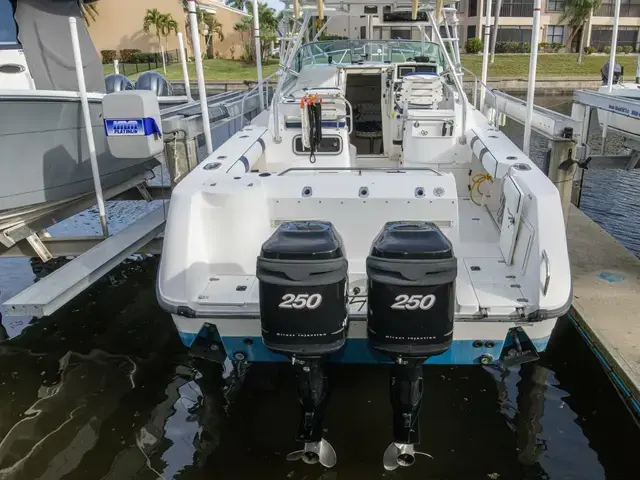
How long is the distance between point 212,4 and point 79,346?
117 inches

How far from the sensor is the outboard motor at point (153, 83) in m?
7.91

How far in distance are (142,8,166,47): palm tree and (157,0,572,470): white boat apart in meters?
28.1

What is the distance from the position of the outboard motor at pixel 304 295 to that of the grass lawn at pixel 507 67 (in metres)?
23.0

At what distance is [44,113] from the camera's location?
479 centimetres

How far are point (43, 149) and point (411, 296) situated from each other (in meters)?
3.70

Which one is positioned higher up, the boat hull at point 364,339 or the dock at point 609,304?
the boat hull at point 364,339

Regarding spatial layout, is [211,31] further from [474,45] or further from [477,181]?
[477,181]

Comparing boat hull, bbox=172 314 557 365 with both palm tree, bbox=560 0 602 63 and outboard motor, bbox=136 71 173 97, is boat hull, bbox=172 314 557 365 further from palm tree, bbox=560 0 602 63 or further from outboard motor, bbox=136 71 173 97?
palm tree, bbox=560 0 602 63

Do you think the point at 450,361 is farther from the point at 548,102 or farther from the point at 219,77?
the point at 219,77

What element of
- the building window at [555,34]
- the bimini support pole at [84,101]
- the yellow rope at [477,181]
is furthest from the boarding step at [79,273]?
the building window at [555,34]

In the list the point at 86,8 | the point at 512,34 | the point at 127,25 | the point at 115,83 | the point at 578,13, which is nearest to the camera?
the point at 115,83

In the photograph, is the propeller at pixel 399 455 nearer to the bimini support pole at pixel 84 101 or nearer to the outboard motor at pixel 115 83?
the bimini support pole at pixel 84 101

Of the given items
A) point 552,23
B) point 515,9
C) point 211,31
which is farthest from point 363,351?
point 552,23

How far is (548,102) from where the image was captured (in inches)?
861
